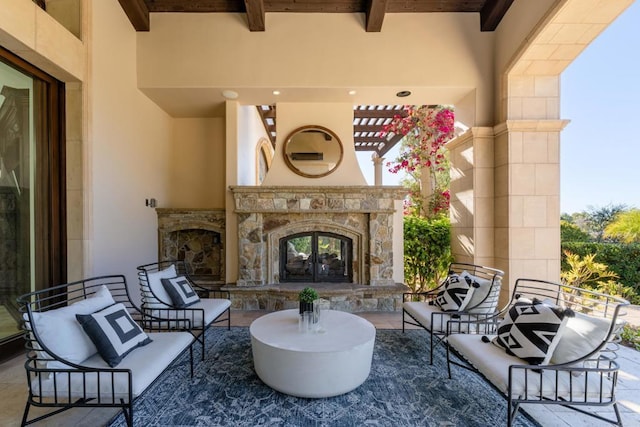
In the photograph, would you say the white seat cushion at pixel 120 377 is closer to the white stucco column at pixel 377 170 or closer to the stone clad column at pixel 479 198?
the stone clad column at pixel 479 198

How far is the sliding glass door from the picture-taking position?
2625 millimetres

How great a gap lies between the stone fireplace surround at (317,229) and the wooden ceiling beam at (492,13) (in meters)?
2.51

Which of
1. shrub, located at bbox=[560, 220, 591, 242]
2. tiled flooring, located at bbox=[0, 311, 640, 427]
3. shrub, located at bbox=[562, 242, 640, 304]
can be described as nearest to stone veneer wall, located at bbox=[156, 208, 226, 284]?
tiled flooring, located at bbox=[0, 311, 640, 427]

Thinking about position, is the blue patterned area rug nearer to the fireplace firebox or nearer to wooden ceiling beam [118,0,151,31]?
the fireplace firebox

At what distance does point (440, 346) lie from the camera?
2938 mm

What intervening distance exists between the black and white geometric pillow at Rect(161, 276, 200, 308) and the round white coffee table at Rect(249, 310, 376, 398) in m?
1.02

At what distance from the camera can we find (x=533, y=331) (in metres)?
1.79

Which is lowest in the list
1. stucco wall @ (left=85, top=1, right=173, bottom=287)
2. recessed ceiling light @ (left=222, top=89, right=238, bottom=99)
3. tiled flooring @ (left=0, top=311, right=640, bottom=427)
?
tiled flooring @ (left=0, top=311, right=640, bottom=427)

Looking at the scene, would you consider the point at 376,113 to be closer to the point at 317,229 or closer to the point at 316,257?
the point at 317,229

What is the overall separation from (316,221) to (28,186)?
3.17 m

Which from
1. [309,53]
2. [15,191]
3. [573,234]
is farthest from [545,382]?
[573,234]

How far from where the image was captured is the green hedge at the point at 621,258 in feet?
13.8

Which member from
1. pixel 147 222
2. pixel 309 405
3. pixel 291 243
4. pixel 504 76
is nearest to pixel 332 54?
pixel 504 76

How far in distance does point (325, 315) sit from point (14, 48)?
3633mm
